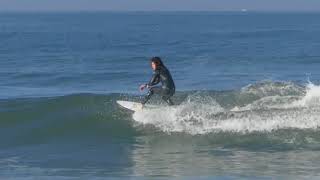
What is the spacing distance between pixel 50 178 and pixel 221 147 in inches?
187

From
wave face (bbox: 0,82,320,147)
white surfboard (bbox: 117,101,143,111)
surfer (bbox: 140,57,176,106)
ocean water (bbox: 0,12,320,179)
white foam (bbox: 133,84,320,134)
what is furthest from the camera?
white surfboard (bbox: 117,101,143,111)

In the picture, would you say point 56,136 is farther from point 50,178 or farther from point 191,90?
point 191,90

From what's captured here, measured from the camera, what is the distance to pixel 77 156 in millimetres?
15648

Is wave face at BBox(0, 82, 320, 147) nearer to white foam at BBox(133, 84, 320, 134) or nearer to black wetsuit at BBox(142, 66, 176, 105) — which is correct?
white foam at BBox(133, 84, 320, 134)

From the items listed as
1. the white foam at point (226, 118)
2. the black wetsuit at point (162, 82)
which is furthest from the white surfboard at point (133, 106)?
the black wetsuit at point (162, 82)

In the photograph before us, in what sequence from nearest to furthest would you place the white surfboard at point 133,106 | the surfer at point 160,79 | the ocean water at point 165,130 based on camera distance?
1. the ocean water at point 165,130
2. the surfer at point 160,79
3. the white surfboard at point 133,106

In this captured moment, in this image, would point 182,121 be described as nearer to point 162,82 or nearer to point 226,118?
point 226,118

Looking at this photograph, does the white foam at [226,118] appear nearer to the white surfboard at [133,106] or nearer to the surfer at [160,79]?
the white surfboard at [133,106]

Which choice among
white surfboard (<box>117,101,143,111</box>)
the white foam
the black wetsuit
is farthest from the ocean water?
the black wetsuit

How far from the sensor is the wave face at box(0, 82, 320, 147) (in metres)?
17.5

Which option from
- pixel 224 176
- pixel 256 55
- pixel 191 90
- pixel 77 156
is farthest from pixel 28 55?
pixel 224 176

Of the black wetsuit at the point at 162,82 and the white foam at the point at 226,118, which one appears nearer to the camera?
the black wetsuit at the point at 162,82

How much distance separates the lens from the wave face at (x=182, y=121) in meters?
17.5

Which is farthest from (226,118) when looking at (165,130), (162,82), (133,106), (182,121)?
(133,106)
